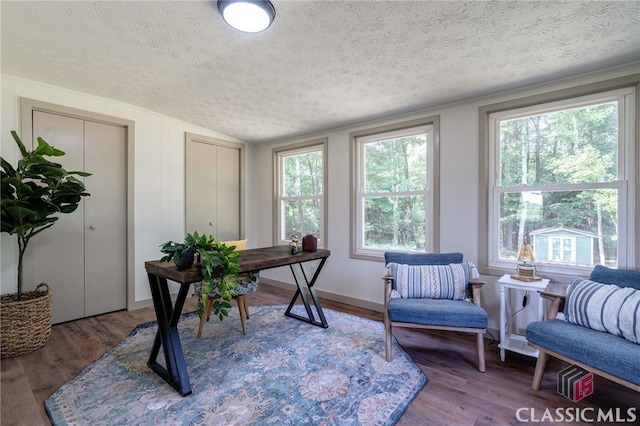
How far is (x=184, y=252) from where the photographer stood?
1796 mm

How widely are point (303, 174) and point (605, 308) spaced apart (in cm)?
343

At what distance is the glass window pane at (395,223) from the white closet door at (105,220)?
116 inches

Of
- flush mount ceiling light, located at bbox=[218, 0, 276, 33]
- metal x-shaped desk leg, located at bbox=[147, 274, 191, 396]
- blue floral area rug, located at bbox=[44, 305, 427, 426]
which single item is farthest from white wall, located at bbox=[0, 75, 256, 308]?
flush mount ceiling light, located at bbox=[218, 0, 276, 33]

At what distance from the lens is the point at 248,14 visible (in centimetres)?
170

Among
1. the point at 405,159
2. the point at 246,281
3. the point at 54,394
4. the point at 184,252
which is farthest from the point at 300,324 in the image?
the point at 405,159

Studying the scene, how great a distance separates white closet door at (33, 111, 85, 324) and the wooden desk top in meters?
1.57

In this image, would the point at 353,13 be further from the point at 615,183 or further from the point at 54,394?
the point at 54,394

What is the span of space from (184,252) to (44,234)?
2154 mm

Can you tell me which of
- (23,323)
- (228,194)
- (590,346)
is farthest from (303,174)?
(590,346)

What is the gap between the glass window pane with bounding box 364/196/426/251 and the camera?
3.22 m

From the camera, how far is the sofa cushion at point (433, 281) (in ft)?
8.01

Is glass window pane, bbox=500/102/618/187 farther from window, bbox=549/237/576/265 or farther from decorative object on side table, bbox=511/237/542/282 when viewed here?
decorative object on side table, bbox=511/237/542/282

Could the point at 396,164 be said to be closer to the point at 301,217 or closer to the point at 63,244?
the point at 301,217

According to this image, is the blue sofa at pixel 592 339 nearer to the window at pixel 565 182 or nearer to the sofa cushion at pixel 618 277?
the sofa cushion at pixel 618 277
